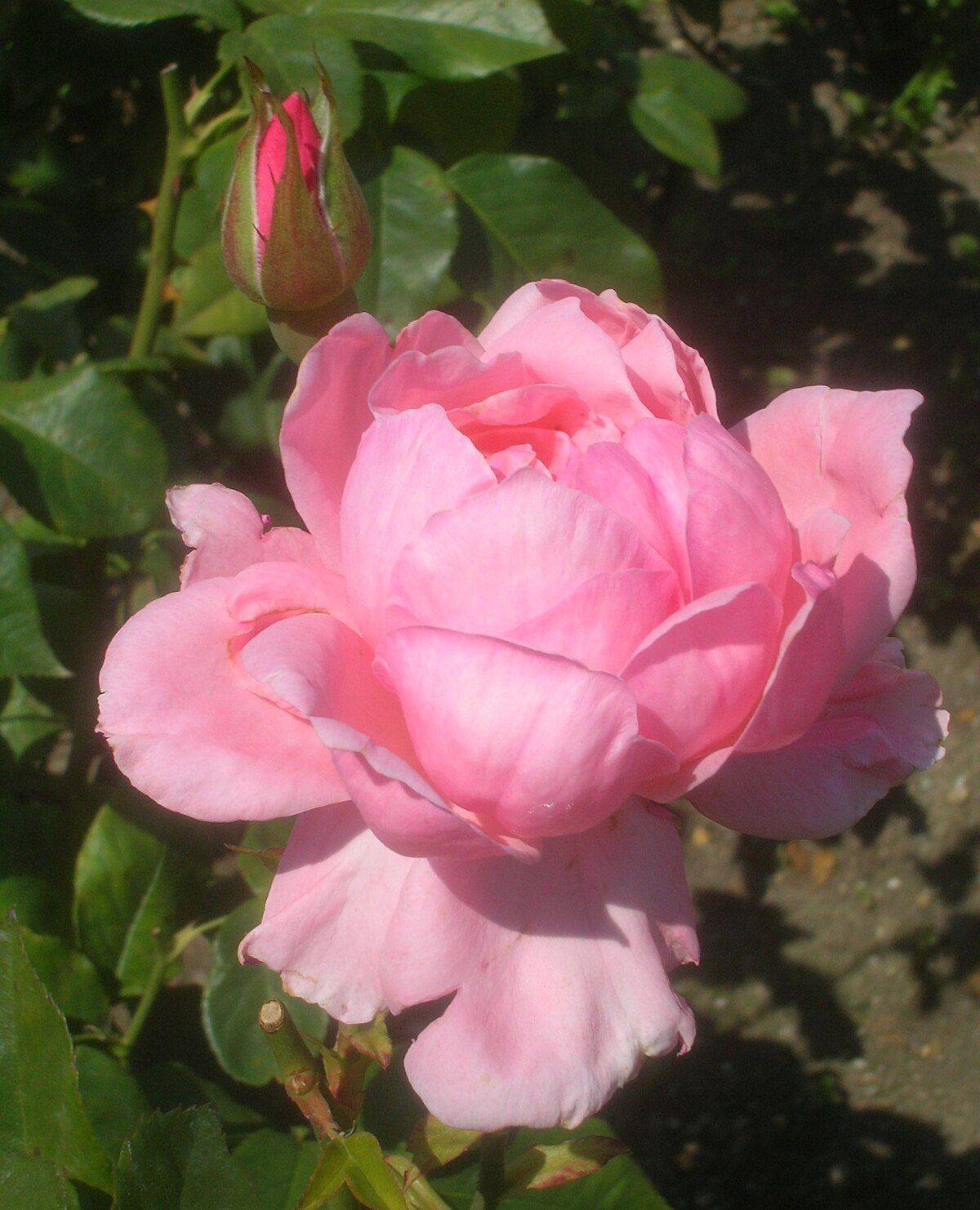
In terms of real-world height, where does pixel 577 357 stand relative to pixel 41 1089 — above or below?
above

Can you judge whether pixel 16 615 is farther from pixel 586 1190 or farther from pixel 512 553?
pixel 586 1190

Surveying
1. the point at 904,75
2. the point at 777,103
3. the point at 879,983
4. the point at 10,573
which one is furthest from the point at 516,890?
the point at 904,75

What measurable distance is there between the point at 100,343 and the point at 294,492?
832mm

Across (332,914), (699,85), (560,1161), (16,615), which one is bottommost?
(560,1161)

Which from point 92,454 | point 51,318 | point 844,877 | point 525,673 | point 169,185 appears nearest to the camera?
point 525,673

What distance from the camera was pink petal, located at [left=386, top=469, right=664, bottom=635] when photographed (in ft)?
1.48

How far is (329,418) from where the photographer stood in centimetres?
54

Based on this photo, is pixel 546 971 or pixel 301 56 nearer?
pixel 546 971

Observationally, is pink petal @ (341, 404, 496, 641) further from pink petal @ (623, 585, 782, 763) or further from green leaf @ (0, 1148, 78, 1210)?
green leaf @ (0, 1148, 78, 1210)

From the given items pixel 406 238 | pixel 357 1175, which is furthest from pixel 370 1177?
pixel 406 238

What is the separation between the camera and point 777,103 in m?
3.09

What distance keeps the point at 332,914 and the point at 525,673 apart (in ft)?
0.57

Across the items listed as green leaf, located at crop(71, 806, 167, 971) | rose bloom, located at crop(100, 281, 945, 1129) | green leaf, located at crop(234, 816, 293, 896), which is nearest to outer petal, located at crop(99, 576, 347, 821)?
rose bloom, located at crop(100, 281, 945, 1129)

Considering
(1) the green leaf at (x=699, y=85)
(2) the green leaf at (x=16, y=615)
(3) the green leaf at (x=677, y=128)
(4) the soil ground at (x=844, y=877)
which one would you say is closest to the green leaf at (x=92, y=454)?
(2) the green leaf at (x=16, y=615)
